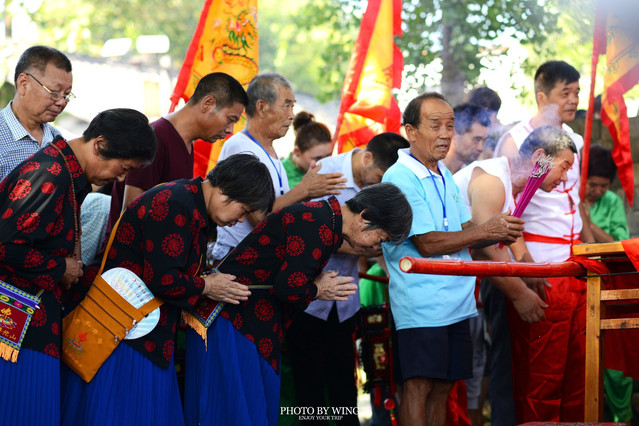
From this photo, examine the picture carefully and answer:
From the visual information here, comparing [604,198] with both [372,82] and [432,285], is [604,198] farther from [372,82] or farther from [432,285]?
[432,285]

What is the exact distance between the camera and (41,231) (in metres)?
2.99

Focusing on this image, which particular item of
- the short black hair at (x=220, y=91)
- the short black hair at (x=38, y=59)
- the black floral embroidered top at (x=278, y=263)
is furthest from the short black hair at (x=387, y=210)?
the short black hair at (x=38, y=59)

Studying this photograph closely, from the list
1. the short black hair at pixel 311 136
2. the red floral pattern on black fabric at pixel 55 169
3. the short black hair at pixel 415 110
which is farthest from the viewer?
the short black hair at pixel 311 136

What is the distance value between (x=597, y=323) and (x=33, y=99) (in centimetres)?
280

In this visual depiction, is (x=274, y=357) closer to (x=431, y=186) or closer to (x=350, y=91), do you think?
(x=431, y=186)

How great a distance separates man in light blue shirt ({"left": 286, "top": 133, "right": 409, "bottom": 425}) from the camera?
4.39 m

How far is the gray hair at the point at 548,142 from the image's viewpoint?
448 centimetres

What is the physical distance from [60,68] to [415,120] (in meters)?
1.81

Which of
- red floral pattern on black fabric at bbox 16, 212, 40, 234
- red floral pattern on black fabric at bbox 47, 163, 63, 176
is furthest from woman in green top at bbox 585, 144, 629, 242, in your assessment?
red floral pattern on black fabric at bbox 16, 212, 40, 234

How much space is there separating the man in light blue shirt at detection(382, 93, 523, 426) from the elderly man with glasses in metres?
1.70

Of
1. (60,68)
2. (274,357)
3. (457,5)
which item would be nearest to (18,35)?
(457,5)

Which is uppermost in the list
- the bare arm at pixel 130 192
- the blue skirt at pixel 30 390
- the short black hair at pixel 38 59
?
the short black hair at pixel 38 59

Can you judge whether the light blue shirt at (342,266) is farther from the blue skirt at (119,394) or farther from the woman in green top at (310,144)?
the blue skirt at (119,394)

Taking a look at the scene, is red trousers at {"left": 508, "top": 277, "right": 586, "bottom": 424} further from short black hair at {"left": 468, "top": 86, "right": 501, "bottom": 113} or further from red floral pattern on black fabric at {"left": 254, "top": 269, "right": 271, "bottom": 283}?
red floral pattern on black fabric at {"left": 254, "top": 269, "right": 271, "bottom": 283}
